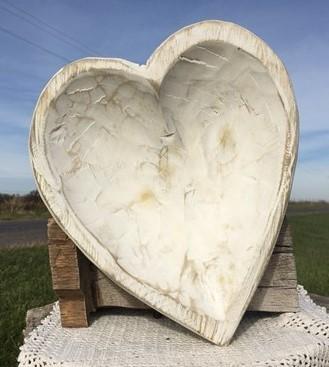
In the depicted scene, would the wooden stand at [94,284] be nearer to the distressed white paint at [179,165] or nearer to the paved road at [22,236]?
the distressed white paint at [179,165]

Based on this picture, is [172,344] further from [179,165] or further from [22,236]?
[22,236]

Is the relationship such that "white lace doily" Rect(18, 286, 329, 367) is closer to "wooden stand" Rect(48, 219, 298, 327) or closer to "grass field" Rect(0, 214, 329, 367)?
"wooden stand" Rect(48, 219, 298, 327)

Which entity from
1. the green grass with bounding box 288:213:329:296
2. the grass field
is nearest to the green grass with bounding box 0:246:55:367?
the grass field

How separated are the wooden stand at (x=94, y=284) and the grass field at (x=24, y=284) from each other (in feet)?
2.87

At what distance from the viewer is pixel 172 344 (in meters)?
1.74

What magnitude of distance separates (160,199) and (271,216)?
476mm

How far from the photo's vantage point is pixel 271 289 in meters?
2.01

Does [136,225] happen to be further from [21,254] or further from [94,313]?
[21,254]

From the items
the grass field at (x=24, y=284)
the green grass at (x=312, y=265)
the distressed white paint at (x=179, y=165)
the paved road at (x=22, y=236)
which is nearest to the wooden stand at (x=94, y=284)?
the distressed white paint at (x=179, y=165)

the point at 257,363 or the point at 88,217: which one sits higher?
the point at 88,217

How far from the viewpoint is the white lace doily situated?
5.17 ft

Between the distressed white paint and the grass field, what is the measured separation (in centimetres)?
125

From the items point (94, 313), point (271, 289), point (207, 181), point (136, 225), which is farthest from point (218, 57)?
point (94, 313)

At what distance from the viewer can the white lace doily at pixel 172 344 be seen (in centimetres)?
158
